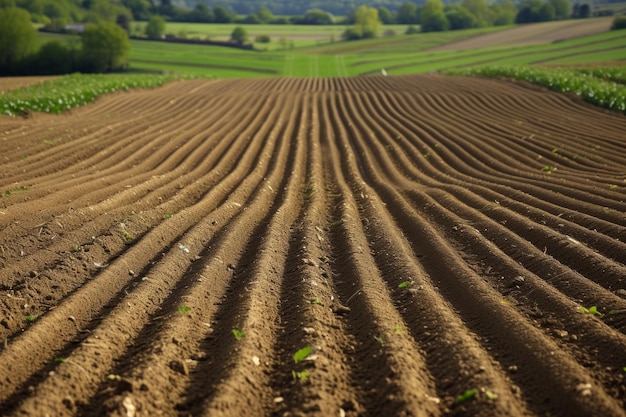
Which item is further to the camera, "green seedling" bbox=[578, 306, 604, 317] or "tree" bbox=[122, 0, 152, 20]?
"tree" bbox=[122, 0, 152, 20]

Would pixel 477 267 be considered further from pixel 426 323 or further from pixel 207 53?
pixel 207 53

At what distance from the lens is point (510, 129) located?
22531mm

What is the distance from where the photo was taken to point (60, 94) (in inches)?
1302

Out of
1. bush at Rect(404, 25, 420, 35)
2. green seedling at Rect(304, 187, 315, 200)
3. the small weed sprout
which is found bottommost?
green seedling at Rect(304, 187, 315, 200)

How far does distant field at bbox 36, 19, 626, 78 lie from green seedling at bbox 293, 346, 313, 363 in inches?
2225

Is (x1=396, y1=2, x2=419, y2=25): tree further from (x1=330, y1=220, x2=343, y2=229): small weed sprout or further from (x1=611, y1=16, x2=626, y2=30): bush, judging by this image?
(x1=330, y1=220, x2=343, y2=229): small weed sprout

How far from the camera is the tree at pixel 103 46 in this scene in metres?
64.3

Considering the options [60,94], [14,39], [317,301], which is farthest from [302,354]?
[14,39]

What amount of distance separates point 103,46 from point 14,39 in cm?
871

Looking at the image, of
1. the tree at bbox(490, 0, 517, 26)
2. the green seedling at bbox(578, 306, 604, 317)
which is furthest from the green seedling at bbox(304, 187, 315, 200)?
the tree at bbox(490, 0, 517, 26)

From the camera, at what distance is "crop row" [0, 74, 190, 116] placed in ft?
91.9

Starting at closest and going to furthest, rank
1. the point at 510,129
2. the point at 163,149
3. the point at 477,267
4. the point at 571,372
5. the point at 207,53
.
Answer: the point at 571,372, the point at 477,267, the point at 163,149, the point at 510,129, the point at 207,53

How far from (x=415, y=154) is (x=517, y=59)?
168 ft

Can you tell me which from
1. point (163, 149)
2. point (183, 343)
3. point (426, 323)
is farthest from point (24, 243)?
point (163, 149)
